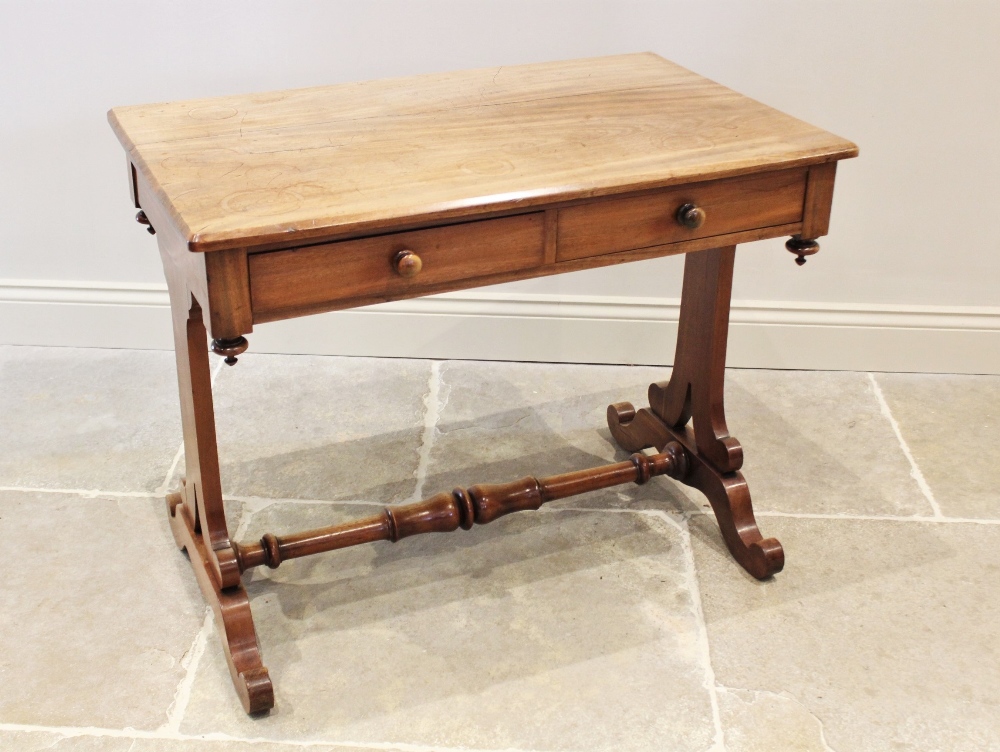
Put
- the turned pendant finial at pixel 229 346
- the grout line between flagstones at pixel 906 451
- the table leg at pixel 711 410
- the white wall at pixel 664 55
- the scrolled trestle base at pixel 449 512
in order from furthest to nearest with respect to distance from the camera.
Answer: the white wall at pixel 664 55 < the grout line between flagstones at pixel 906 451 < the table leg at pixel 711 410 < the scrolled trestle base at pixel 449 512 < the turned pendant finial at pixel 229 346

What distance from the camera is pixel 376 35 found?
2.88 metres

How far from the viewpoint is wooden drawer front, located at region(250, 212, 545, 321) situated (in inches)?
64.9

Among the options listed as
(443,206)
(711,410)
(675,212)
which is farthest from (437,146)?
(711,410)

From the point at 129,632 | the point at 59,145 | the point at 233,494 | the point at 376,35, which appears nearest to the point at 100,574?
the point at 129,632

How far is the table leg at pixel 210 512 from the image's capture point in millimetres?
1970

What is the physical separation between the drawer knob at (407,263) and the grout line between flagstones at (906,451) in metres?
1.51

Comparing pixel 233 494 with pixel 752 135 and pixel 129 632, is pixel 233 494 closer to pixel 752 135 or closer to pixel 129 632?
pixel 129 632

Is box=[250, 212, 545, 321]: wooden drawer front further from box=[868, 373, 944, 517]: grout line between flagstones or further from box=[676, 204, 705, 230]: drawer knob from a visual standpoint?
box=[868, 373, 944, 517]: grout line between flagstones

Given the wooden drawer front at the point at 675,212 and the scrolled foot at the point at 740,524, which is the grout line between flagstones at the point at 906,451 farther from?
the wooden drawer front at the point at 675,212

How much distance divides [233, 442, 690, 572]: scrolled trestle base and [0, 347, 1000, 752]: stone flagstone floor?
0.12m

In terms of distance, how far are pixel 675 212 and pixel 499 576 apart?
904mm

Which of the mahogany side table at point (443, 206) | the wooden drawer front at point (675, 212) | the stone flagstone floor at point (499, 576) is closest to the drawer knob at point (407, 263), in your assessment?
the mahogany side table at point (443, 206)

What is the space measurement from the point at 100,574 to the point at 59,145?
4.19 ft

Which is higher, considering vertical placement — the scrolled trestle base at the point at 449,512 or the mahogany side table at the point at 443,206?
the mahogany side table at the point at 443,206
